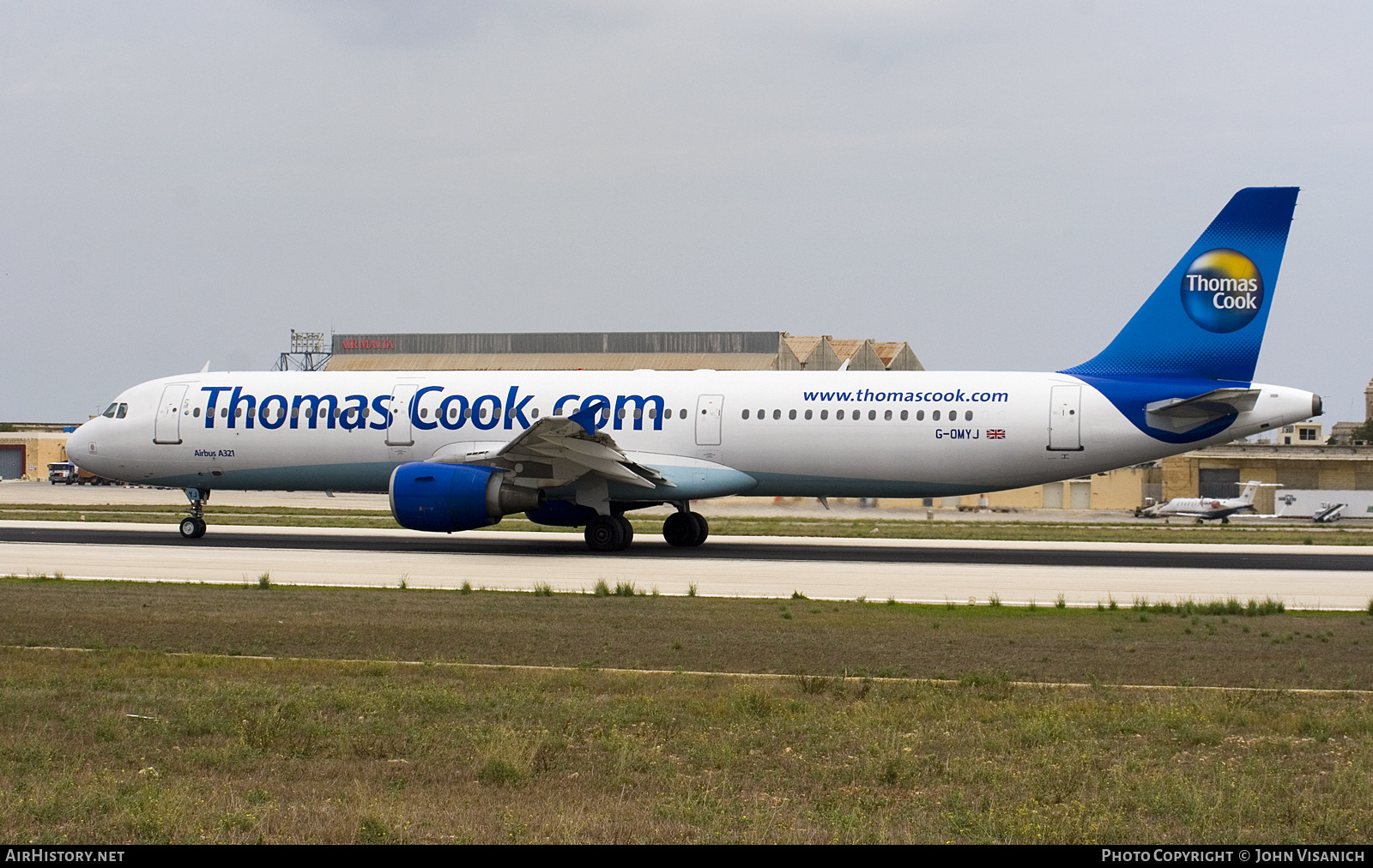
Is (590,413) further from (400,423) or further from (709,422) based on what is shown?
(400,423)

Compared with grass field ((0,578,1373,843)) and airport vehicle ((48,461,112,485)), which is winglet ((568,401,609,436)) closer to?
grass field ((0,578,1373,843))

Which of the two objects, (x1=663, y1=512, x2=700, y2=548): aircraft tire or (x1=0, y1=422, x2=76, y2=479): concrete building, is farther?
(x1=0, y1=422, x2=76, y2=479): concrete building

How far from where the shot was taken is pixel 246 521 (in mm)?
40719

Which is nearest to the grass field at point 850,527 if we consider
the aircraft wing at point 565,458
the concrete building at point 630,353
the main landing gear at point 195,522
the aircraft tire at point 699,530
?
the aircraft tire at point 699,530

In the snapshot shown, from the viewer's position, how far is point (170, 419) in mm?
32219

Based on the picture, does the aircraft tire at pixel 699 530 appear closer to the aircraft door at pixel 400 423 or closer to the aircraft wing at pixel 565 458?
the aircraft wing at pixel 565 458

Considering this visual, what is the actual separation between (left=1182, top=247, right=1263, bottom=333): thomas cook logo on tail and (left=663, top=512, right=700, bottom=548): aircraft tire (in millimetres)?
11668

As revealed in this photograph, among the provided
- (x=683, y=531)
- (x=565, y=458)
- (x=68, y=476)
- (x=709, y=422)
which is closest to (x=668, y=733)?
(x=565, y=458)

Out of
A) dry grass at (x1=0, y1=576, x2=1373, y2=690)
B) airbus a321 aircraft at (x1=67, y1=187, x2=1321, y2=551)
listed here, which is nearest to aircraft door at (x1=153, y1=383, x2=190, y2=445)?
airbus a321 aircraft at (x1=67, y1=187, x2=1321, y2=551)

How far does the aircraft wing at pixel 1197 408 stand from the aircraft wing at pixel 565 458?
33.7ft

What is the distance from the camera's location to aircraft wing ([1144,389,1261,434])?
26750 mm

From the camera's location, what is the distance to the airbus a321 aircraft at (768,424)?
1080 inches

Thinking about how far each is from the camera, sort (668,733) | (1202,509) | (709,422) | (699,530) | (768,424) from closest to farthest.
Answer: (668,733)
(768,424)
(709,422)
(699,530)
(1202,509)

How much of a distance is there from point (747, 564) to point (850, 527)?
1436 cm
